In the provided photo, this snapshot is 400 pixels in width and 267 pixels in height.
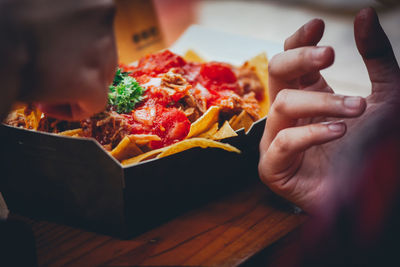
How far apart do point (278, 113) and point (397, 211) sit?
45 centimetres

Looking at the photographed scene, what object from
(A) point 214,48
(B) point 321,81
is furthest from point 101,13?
(A) point 214,48

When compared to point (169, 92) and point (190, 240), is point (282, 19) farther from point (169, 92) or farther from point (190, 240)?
point (190, 240)

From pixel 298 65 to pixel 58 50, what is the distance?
66 cm

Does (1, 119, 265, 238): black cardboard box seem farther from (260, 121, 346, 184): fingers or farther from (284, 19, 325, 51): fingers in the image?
(284, 19, 325, 51): fingers

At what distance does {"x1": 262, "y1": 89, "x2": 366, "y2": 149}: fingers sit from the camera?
0.94 metres

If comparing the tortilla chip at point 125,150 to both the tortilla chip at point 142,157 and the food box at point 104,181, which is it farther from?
the food box at point 104,181

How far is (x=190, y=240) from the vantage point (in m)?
1.20

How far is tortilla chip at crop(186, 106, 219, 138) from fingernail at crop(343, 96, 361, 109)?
1.69 feet

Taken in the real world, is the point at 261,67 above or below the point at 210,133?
above

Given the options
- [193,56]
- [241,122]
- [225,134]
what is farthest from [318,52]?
[193,56]

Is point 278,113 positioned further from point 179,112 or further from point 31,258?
point 31,258

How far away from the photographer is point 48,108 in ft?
3.04

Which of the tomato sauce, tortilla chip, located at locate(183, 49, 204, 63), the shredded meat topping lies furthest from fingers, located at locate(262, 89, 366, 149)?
tortilla chip, located at locate(183, 49, 204, 63)

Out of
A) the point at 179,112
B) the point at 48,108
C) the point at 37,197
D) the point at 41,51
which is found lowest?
the point at 37,197
